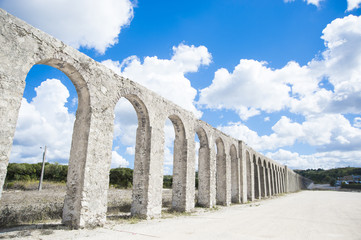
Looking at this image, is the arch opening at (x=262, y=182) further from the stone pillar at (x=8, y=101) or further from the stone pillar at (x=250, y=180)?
the stone pillar at (x=8, y=101)

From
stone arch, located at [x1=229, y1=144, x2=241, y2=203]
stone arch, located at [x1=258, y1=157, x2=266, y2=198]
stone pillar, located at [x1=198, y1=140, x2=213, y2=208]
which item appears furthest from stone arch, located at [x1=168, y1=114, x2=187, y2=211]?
stone arch, located at [x1=258, y1=157, x2=266, y2=198]

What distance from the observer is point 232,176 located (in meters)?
17.0

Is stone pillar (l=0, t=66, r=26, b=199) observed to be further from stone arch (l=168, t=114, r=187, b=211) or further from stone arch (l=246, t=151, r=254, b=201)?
stone arch (l=246, t=151, r=254, b=201)

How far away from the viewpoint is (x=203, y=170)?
41.7 ft

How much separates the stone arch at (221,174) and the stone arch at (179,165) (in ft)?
Answer: 13.8

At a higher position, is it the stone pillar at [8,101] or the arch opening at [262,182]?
the stone pillar at [8,101]

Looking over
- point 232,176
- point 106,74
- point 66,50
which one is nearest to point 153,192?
point 106,74

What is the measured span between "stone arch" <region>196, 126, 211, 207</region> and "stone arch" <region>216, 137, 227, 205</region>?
6.16 feet

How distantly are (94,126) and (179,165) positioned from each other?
5.11 meters

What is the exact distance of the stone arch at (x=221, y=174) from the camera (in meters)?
14.5

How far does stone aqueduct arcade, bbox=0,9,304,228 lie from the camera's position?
4.96 meters

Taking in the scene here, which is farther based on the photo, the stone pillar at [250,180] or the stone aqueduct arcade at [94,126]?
the stone pillar at [250,180]

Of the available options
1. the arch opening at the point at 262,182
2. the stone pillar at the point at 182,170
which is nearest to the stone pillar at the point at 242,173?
the arch opening at the point at 262,182

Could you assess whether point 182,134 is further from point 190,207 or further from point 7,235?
point 7,235
